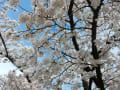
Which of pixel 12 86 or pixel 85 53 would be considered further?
pixel 12 86

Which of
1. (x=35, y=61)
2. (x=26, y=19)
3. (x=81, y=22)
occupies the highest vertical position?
(x=26, y=19)

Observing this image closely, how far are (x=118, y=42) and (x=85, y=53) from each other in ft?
2.55

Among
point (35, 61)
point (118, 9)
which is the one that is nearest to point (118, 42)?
point (118, 9)

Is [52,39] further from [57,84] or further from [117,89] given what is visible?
[117,89]

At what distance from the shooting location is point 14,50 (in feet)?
25.6

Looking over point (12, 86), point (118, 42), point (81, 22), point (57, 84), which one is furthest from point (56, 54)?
point (12, 86)

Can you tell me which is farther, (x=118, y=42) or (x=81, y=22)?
(x=81, y=22)

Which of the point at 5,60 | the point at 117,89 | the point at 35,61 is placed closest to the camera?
the point at 35,61

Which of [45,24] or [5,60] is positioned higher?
[45,24]

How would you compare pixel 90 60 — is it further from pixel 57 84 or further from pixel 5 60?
pixel 5 60

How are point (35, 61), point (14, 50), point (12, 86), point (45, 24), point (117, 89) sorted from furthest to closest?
point (14, 50), point (12, 86), point (117, 89), point (35, 61), point (45, 24)

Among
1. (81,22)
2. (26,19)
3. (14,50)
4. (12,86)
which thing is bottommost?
Result: (12,86)

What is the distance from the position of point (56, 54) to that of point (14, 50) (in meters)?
4.87

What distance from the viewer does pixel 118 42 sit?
3.22m
